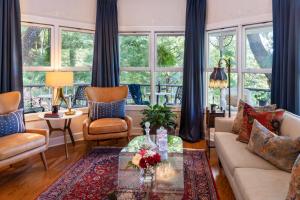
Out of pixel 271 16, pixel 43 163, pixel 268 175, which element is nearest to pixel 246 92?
pixel 271 16

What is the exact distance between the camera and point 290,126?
271cm

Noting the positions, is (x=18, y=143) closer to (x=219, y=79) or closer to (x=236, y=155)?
(x=236, y=155)

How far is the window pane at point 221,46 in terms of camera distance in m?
4.62

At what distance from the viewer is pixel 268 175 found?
7.05 ft

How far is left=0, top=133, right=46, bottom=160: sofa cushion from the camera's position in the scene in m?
2.87

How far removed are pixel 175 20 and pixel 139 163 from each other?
3.37m

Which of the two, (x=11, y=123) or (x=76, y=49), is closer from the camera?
(x=11, y=123)

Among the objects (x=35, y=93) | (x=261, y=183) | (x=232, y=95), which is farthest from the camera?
(x=232, y=95)

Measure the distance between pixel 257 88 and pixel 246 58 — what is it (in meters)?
0.53

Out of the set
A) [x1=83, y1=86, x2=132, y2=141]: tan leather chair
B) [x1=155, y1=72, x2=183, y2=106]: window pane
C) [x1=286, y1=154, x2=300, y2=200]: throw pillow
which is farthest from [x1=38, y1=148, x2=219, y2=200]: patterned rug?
[x1=155, y1=72, x2=183, y2=106]: window pane

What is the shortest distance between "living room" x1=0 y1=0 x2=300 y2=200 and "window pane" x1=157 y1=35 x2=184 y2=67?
0.06ft

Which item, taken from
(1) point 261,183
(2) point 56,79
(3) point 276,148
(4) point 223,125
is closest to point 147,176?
(1) point 261,183

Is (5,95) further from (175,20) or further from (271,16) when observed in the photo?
(271,16)

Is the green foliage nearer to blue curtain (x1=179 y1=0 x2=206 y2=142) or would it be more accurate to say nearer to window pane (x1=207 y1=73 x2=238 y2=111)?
blue curtain (x1=179 y1=0 x2=206 y2=142)
